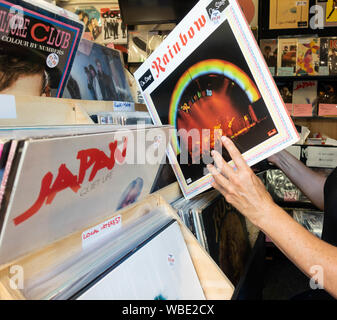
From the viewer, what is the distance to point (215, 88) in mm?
856

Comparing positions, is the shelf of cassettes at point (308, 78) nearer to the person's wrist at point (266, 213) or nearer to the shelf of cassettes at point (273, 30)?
the shelf of cassettes at point (273, 30)

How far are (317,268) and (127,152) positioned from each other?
53 centimetres

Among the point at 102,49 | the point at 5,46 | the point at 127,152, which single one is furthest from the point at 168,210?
the point at 102,49

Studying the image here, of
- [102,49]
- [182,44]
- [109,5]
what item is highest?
[109,5]

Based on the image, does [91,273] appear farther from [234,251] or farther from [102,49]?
[102,49]

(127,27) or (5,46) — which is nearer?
(5,46)

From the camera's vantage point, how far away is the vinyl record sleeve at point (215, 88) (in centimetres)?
77

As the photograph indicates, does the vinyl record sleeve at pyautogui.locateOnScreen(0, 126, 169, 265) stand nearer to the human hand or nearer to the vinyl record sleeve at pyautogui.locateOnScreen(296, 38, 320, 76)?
the human hand

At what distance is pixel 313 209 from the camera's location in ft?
9.68

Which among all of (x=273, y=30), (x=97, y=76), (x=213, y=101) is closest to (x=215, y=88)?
(x=213, y=101)

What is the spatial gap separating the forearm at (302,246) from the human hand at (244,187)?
2 cm

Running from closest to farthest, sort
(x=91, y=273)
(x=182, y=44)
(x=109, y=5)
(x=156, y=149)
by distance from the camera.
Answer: (x=91, y=273) → (x=156, y=149) → (x=182, y=44) → (x=109, y=5)

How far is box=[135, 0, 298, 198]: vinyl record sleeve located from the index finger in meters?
0.04

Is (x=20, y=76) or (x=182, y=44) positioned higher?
(x=182, y=44)
